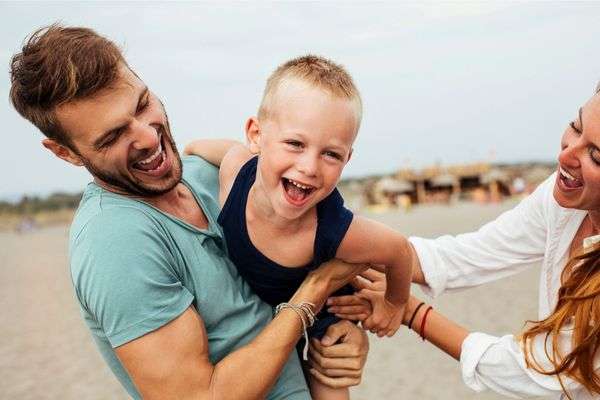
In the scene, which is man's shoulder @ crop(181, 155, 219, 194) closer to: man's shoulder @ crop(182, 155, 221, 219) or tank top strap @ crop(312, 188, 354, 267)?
man's shoulder @ crop(182, 155, 221, 219)

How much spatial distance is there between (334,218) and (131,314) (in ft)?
2.88

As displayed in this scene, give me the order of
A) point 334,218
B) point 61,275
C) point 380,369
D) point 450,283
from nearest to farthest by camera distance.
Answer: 1. point 334,218
2. point 450,283
3. point 380,369
4. point 61,275

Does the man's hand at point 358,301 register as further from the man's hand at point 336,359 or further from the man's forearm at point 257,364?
the man's forearm at point 257,364

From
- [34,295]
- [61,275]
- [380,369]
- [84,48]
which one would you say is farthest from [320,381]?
[61,275]

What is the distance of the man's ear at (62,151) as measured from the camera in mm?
2305

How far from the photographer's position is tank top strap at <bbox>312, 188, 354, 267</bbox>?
248 cm

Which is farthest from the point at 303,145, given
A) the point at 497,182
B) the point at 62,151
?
the point at 497,182

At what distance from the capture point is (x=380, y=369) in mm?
10320

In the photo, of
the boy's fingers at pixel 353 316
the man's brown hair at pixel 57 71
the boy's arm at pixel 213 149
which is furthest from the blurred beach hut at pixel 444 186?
the man's brown hair at pixel 57 71

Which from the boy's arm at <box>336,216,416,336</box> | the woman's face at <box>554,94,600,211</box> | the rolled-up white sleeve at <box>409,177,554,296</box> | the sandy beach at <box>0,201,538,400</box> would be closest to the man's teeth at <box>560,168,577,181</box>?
the woman's face at <box>554,94,600,211</box>

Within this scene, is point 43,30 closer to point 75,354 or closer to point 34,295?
point 75,354

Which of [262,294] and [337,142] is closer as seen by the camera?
[337,142]

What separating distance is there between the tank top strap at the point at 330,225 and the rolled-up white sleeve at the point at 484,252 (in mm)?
956

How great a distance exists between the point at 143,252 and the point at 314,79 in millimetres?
881
